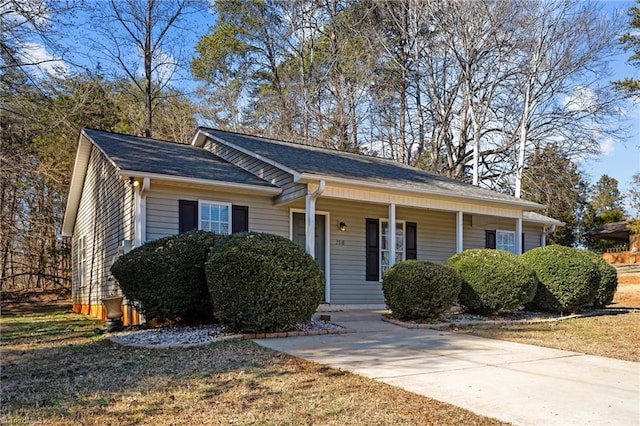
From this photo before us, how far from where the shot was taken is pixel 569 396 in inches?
168

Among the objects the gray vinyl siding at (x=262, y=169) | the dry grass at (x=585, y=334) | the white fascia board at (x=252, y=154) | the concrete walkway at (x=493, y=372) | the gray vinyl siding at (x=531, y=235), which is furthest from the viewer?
the gray vinyl siding at (x=531, y=235)

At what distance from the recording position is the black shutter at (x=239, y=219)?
34.4ft

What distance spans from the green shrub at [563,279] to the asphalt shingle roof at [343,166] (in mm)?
2352

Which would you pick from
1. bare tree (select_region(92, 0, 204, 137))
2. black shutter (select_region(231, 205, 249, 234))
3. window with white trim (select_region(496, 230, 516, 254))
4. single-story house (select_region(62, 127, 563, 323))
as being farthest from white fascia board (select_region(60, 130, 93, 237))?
window with white trim (select_region(496, 230, 516, 254))

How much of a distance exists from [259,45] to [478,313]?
725 inches

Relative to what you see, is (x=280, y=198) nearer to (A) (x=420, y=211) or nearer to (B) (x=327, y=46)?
(A) (x=420, y=211)

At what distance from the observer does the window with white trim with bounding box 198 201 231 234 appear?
10.1 m

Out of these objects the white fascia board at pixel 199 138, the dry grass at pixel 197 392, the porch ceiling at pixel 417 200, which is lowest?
the dry grass at pixel 197 392

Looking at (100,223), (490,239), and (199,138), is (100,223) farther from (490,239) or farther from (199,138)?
(490,239)

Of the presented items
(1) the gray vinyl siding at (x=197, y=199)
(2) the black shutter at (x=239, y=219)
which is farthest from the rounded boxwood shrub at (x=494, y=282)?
(2) the black shutter at (x=239, y=219)

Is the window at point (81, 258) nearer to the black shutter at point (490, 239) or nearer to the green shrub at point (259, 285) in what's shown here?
the green shrub at point (259, 285)

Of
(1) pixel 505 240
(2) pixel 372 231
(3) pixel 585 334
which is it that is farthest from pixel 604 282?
(2) pixel 372 231

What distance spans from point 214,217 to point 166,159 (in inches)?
67.4

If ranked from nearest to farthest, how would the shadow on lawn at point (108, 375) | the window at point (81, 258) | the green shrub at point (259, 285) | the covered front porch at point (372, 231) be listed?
the shadow on lawn at point (108, 375) → the green shrub at point (259, 285) → the covered front porch at point (372, 231) → the window at point (81, 258)
